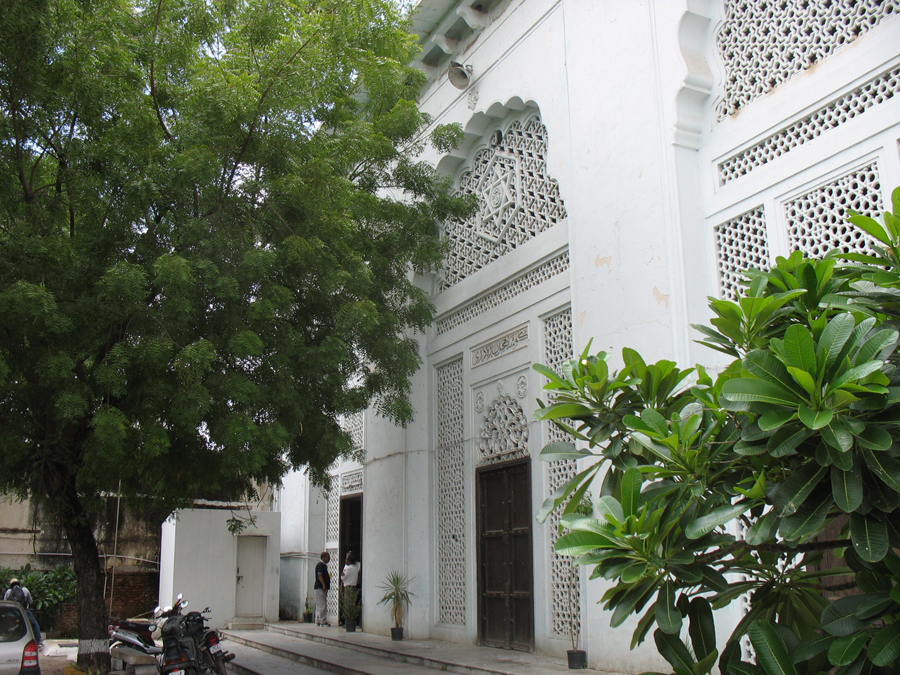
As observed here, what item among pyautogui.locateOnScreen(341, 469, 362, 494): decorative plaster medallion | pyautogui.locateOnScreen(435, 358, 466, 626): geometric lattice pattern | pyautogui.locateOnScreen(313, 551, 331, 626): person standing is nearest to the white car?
pyautogui.locateOnScreen(435, 358, 466, 626): geometric lattice pattern

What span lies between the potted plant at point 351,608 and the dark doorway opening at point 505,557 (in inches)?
129

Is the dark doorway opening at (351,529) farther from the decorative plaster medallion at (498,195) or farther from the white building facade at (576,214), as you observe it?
the decorative plaster medallion at (498,195)

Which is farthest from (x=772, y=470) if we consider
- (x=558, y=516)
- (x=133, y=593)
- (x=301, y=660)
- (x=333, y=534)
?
(x=133, y=593)

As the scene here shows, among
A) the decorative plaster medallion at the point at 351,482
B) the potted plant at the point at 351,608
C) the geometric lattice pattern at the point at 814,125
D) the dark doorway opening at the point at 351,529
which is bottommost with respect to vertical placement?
the potted plant at the point at 351,608

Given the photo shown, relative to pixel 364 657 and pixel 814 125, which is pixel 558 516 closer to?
pixel 364 657

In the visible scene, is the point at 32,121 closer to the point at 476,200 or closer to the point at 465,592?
the point at 476,200

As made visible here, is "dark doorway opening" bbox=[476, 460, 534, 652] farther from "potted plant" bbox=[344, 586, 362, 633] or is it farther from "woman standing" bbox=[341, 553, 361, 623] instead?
"woman standing" bbox=[341, 553, 361, 623]

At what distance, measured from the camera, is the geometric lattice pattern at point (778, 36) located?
5.34m

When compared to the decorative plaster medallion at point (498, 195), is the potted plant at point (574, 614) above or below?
A: below

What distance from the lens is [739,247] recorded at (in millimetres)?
5938

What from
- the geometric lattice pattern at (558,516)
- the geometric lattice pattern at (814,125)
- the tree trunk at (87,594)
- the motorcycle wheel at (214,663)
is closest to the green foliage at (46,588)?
the tree trunk at (87,594)

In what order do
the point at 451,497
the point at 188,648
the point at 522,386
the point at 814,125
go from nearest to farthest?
the point at 814,125
the point at 188,648
the point at 522,386
the point at 451,497

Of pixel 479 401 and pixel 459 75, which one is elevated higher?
pixel 459 75

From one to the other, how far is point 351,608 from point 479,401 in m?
4.27
